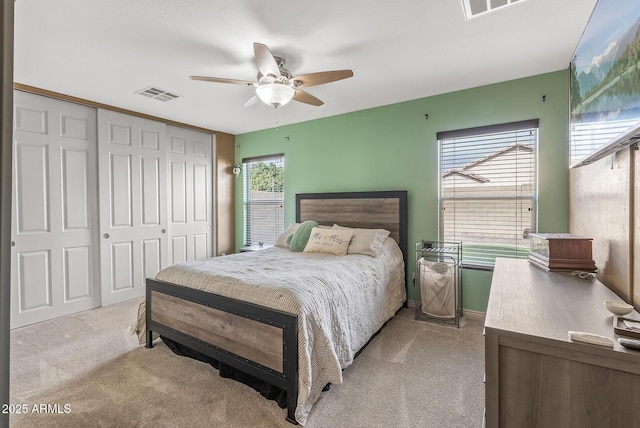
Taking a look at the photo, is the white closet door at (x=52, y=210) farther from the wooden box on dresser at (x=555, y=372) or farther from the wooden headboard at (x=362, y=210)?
the wooden box on dresser at (x=555, y=372)

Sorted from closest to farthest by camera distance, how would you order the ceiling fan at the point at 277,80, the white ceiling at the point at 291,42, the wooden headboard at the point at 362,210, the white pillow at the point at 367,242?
1. the white ceiling at the point at 291,42
2. the ceiling fan at the point at 277,80
3. the white pillow at the point at 367,242
4. the wooden headboard at the point at 362,210

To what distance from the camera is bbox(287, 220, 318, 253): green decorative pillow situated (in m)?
3.59


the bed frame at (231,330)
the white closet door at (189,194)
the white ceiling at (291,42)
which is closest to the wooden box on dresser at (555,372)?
the bed frame at (231,330)

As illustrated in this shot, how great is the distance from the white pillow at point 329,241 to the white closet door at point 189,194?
7.24 feet

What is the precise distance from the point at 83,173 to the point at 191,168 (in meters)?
1.41

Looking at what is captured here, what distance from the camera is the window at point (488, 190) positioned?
3000 mm

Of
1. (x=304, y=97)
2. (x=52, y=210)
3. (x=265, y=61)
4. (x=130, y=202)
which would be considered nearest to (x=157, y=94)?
(x=130, y=202)

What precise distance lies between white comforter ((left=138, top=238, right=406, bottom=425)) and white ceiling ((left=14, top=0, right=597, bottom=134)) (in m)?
1.75

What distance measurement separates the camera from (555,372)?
93cm

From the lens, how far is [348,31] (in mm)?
2141

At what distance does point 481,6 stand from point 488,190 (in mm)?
1827

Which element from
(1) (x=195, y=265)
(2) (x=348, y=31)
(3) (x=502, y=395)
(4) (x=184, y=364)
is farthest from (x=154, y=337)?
(2) (x=348, y=31)

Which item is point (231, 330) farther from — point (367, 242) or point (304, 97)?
point (304, 97)

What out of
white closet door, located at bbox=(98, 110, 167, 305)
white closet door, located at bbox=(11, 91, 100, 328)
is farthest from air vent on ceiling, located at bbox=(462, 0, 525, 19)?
white closet door, located at bbox=(11, 91, 100, 328)
